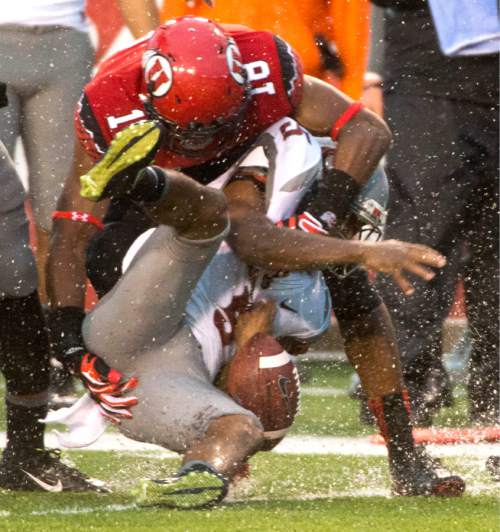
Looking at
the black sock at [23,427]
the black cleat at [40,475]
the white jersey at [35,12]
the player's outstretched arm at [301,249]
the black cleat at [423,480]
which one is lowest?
the black cleat at [423,480]

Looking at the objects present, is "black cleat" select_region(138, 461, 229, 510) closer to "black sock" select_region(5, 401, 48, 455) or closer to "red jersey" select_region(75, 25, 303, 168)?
"black sock" select_region(5, 401, 48, 455)

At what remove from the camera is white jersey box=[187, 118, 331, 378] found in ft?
17.6

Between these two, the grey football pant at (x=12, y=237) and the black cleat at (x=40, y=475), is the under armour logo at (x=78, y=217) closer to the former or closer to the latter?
the grey football pant at (x=12, y=237)

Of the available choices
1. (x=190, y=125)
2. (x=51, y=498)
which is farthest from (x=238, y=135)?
(x=51, y=498)

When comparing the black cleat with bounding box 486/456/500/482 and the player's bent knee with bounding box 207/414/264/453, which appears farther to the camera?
the black cleat with bounding box 486/456/500/482

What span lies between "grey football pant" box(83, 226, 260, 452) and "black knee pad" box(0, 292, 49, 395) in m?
0.36

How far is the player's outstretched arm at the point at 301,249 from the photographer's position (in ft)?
16.7

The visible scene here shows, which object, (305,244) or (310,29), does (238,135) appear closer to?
(305,244)

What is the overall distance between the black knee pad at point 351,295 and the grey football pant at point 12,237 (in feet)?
2.73

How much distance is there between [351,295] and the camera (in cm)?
568

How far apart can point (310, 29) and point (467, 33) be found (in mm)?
647

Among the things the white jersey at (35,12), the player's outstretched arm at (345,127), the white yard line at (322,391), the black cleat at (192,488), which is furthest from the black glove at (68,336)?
the white yard line at (322,391)

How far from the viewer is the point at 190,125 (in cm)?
534

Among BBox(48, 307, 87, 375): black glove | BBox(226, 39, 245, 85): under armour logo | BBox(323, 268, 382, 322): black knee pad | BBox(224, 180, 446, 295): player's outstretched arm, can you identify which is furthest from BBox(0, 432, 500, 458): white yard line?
BBox(226, 39, 245, 85): under armour logo
